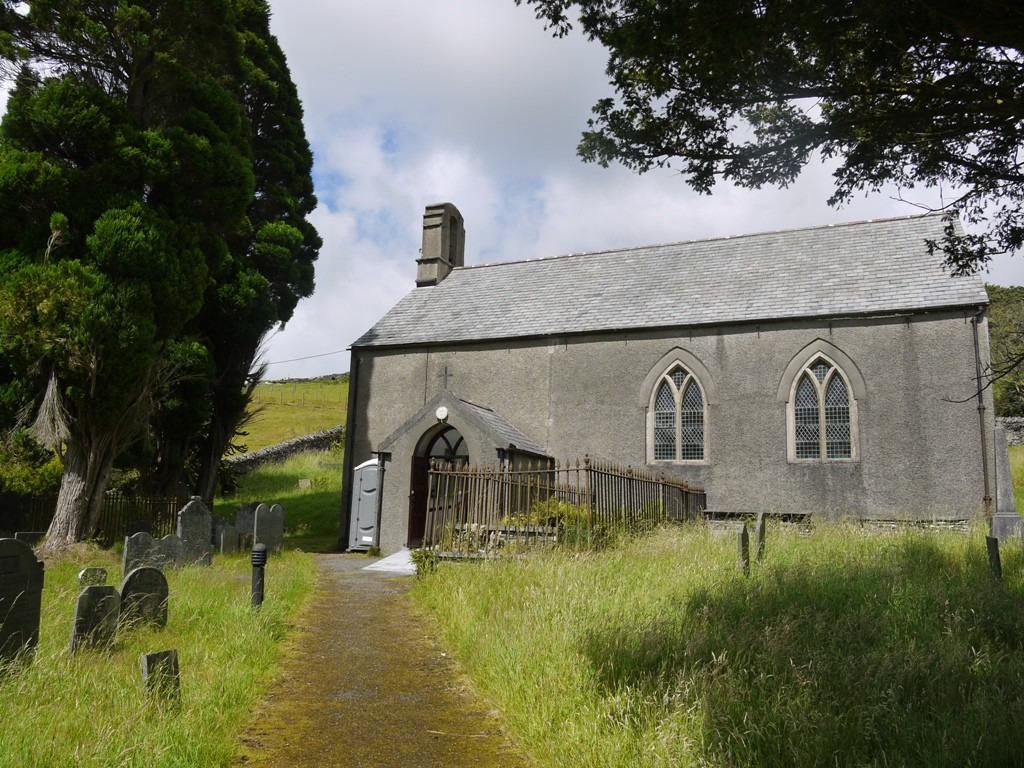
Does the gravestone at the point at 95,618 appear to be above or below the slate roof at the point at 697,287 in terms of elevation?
below

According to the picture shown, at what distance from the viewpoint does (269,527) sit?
605 inches

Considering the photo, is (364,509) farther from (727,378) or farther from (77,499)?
(727,378)

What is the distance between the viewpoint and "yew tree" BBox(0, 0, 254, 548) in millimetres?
13320

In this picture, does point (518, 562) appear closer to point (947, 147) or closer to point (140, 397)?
point (947, 147)

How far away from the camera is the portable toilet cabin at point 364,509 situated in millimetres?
17688

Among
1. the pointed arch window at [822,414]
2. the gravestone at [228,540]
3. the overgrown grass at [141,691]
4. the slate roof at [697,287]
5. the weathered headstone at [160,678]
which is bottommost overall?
the overgrown grass at [141,691]

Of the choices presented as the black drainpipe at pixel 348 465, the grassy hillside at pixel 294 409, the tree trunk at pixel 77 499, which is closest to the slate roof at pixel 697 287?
the black drainpipe at pixel 348 465

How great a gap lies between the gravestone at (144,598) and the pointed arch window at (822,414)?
1365 centimetres

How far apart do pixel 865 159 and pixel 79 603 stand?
7556mm

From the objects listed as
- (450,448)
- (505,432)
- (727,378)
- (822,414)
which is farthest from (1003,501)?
(450,448)

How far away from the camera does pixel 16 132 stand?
14.4 meters

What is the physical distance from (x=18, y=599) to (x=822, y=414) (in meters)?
15.5

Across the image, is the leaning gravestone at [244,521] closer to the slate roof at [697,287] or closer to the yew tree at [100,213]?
the yew tree at [100,213]

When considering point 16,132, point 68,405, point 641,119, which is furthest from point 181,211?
point 641,119
